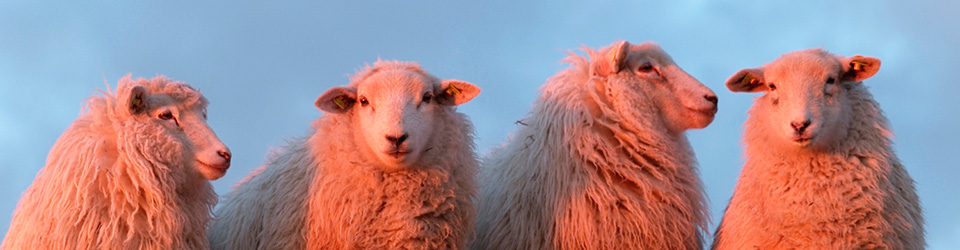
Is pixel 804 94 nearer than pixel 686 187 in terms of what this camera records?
Yes

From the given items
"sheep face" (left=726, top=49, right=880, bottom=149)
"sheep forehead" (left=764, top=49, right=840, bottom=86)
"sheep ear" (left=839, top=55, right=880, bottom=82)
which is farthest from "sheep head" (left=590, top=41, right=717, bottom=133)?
"sheep ear" (left=839, top=55, right=880, bottom=82)

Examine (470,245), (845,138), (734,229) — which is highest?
(845,138)

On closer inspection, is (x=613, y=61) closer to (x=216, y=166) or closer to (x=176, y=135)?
(x=216, y=166)

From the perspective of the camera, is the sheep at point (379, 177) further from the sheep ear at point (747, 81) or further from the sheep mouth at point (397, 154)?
the sheep ear at point (747, 81)

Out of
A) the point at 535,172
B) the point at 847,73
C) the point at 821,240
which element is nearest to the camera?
the point at 821,240

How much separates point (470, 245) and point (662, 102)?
5.72 feet

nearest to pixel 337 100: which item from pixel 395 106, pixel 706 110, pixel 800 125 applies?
pixel 395 106

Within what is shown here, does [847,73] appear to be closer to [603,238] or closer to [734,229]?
[734,229]

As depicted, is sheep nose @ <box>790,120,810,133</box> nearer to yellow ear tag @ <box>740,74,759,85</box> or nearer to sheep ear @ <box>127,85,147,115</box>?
yellow ear tag @ <box>740,74,759,85</box>

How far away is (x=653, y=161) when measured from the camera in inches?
308

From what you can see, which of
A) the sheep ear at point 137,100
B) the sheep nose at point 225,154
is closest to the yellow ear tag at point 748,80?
the sheep nose at point 225,154

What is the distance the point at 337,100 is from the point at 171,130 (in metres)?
1.12

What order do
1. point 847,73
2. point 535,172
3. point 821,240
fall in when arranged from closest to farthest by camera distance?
point 821,240 → point 847,73 → point 535,172

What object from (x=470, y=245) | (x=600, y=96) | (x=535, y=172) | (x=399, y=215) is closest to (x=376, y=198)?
(x=399, y=215)
